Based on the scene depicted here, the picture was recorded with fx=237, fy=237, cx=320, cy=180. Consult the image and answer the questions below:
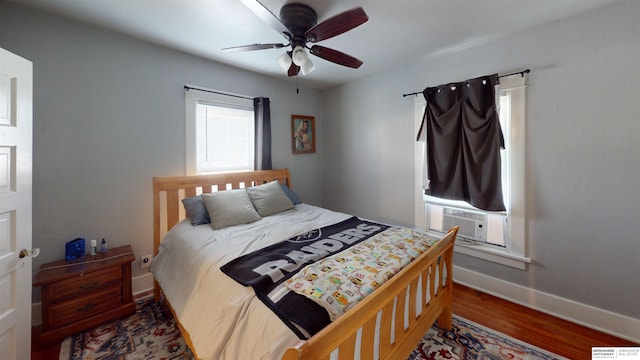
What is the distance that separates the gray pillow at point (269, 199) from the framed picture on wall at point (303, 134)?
42.9 inches

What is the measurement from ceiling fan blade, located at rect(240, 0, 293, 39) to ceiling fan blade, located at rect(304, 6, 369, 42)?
155 mm

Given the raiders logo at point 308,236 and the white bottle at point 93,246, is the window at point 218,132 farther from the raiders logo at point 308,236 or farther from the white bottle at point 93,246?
the raiders logo at point 308,236

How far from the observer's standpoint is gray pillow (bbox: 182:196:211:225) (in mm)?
2285

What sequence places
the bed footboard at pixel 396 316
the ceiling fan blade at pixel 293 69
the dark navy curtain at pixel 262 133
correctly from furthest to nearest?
the dark navy curtain at pixel 262 133, the ceiling fan blade at pixel 293 69, the bed footboard at pixel 396 316

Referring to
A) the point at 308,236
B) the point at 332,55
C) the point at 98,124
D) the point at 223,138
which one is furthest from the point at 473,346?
the point at 98,124

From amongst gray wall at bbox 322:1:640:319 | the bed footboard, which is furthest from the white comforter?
gray wall at bbox 322:1:640:319

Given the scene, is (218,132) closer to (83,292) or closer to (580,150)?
(83,292)

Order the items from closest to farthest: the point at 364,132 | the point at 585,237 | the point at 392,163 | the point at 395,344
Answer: the point at 395,344, the point at 585,237, the point at 392,163, the point at 364,132

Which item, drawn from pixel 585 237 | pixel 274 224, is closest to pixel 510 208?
pixel 585 237

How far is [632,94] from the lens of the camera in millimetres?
1766

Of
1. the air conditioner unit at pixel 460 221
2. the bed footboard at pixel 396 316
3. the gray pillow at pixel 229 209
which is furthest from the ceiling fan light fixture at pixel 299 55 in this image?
the air conditioner unit at pixel 460 221

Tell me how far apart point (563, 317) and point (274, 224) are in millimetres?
2666

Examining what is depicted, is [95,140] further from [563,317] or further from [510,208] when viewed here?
[563,317]

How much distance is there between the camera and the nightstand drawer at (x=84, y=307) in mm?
1772
